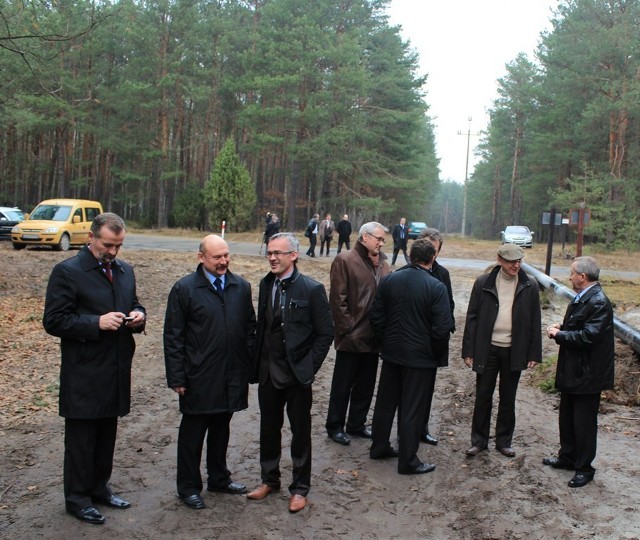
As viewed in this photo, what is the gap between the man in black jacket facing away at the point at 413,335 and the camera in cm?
522

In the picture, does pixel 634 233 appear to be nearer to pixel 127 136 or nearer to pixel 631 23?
pixel 631 23

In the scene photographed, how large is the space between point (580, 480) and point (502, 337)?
1.30 meters

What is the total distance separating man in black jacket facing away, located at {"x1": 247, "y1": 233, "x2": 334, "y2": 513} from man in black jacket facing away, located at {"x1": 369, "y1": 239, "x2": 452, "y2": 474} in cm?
89

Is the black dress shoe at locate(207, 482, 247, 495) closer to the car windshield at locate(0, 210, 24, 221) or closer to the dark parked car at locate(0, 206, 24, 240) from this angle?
Result: the dark parked car at locate(0, 206, 24, 240)

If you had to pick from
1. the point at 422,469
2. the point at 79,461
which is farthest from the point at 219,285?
the point at 422,469

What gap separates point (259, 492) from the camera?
15.1 feet

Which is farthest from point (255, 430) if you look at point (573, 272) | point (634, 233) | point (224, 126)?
point (224, 126)

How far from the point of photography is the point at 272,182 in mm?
52688

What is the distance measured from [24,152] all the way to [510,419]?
53.0 meters

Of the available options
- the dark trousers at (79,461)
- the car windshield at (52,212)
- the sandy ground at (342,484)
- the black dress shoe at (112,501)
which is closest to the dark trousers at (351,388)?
the sandy ground at (342,484)

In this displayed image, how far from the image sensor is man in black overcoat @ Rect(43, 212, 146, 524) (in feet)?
13.4

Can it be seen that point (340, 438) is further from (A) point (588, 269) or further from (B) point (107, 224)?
(B) point (107, 224)

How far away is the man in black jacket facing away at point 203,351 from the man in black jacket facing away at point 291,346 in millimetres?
172

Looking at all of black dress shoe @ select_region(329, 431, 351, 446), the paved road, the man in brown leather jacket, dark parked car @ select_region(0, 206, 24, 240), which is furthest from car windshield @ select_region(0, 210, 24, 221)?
black dress shoe @ select_region(329, 431, 351, 446)
